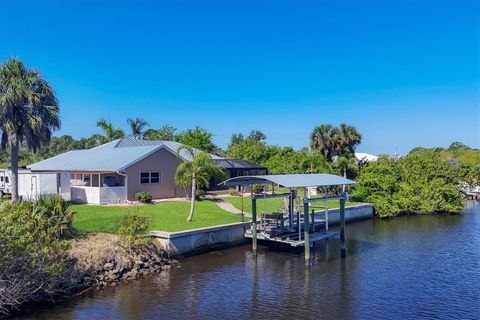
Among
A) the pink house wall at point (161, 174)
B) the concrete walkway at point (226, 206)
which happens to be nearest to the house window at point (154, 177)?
the pink house wall at point (161, 174)

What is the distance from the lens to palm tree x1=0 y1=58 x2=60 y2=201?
24531mm

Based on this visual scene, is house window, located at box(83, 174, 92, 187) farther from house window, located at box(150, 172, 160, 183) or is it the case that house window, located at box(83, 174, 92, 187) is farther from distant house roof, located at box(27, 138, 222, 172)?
house window, located at box(150, 172, 160, 183)

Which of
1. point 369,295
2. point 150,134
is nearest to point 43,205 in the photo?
point 369,295

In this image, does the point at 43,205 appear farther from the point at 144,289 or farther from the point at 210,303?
the point at 210,303

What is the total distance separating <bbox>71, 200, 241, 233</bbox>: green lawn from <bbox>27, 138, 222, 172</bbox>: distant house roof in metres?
3.94

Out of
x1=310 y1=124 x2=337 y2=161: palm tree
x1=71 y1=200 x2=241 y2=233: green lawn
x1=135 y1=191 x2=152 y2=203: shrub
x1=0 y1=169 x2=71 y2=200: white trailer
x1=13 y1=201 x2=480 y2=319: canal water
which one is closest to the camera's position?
x1=13 y1=201 x2=480 y2=319: canal water

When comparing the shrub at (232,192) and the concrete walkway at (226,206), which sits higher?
the shrub at (232,192)

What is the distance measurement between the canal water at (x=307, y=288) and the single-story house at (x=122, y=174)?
1159 centimetres

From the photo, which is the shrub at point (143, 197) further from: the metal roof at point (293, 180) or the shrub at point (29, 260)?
the shrub at point (29, 260)

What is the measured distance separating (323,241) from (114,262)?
42.1 ft

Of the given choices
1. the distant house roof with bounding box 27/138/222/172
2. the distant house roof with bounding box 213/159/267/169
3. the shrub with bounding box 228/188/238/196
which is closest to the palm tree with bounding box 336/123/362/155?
the distant house roof with bounding box 213/159/267/169

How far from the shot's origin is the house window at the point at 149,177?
31.6 m

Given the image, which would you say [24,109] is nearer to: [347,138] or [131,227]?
[131,227]

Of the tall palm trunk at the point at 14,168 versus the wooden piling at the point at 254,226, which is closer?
the wooden piling at the point at 254,226
